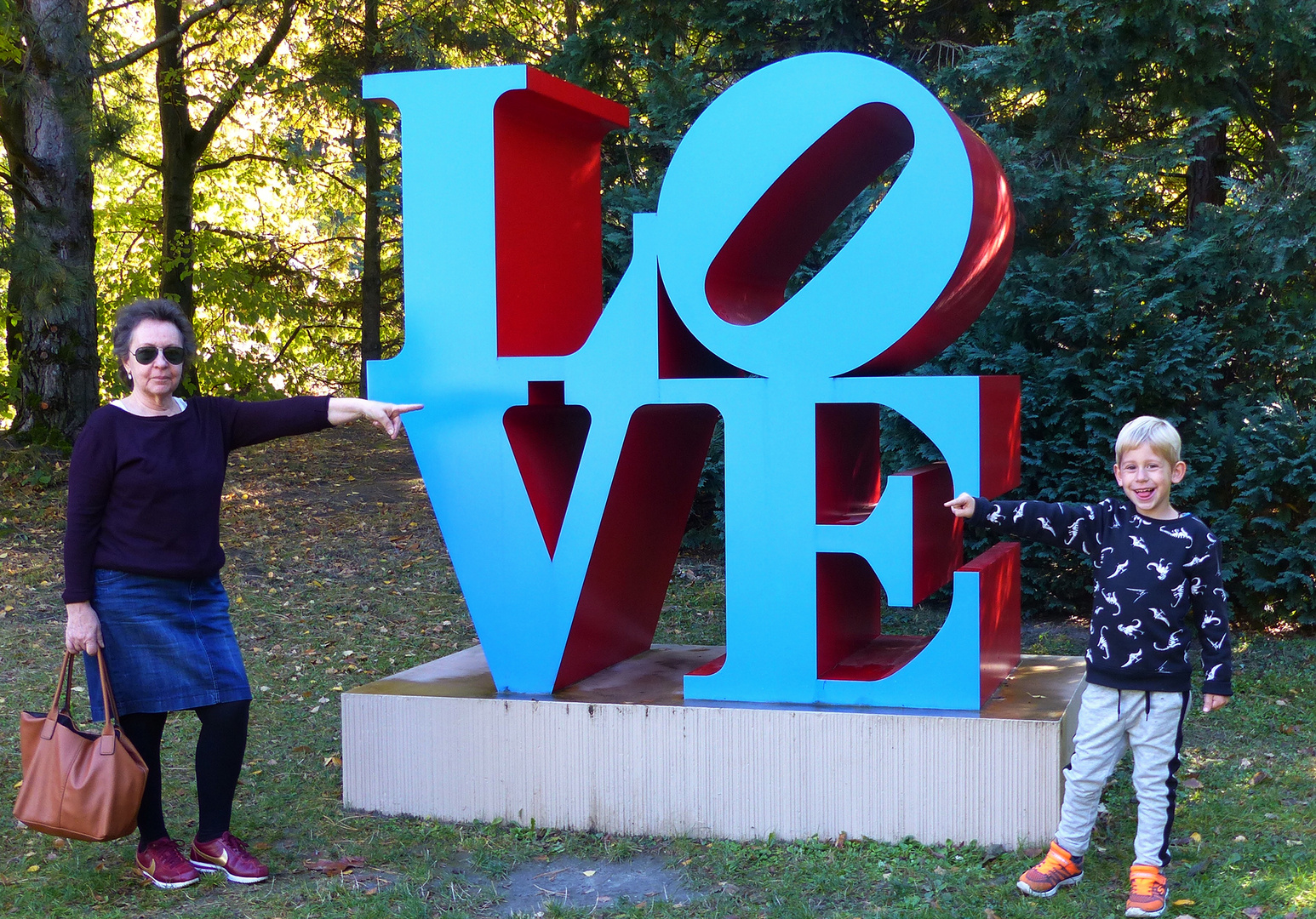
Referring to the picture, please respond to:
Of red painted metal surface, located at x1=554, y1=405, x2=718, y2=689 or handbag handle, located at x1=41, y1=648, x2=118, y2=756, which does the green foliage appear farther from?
handbag handle, located at x1=41, y1=648, x2=118, y2=756

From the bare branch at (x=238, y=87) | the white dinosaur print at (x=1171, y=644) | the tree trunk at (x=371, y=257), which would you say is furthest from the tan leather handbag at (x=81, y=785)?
the tree trunk at (x=371, y=257)

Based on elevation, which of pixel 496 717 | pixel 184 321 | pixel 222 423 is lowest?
pixel 496 717

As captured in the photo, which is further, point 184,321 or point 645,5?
point 645,5

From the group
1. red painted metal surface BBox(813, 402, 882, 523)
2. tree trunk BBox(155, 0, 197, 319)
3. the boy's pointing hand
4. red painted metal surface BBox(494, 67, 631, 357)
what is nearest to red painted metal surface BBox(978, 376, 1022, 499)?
the boy's pointing hand

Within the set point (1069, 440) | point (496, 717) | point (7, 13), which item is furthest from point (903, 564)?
point (7, 13)

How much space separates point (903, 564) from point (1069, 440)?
143 inches

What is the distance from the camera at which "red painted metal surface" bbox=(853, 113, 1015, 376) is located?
389cm

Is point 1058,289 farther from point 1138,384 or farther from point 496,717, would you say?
point 496,717

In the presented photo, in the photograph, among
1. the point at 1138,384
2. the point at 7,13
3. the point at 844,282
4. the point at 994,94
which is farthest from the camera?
the point at 7,13

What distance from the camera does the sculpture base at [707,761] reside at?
12.3ft

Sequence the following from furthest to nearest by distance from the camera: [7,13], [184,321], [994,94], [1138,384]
→ [7,13] < [994,94] < [1138,384] < [184,321]

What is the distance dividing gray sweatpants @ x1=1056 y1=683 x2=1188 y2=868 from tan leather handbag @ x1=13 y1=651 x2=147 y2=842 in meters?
2.69

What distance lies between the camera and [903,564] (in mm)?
3859

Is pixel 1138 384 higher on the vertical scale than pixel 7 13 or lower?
lower
